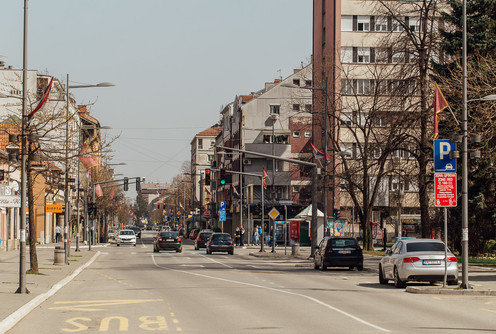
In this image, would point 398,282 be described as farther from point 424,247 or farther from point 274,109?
point 274,109

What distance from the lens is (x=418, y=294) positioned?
74.8 feet

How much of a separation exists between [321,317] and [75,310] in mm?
5522

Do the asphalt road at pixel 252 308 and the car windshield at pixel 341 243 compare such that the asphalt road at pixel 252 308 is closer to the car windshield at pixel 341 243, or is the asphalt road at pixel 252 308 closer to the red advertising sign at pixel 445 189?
the red advertising sign at pixel 445 189

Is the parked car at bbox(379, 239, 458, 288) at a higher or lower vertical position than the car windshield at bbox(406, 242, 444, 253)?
lower

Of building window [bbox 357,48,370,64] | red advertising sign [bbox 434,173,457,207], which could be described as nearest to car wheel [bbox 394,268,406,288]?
red advertising sign [bbox 434,173,457,207]

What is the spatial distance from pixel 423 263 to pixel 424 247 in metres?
0.69

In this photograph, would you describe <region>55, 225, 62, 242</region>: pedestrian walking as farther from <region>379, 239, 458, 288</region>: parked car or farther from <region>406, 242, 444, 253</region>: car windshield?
<region>406, 242, 444, 253</region>: car windshield

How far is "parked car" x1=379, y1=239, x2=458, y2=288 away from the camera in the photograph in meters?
24.6

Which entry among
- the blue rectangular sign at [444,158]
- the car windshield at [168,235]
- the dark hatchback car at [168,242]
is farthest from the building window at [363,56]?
the blue rectangular sign at [444,158]

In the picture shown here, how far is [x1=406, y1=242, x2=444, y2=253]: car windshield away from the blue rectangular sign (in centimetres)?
236

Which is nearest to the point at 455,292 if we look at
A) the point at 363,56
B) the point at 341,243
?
the point at 341,243

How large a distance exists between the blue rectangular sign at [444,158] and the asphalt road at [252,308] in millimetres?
3805

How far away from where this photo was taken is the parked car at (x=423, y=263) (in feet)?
80.7

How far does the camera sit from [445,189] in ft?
79.0
